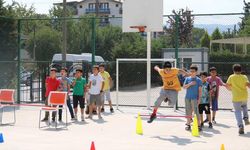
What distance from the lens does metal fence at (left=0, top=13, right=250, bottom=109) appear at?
19.0m

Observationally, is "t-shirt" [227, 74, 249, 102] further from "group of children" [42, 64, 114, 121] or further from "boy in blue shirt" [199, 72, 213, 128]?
"group of children" [42, 64, 114, 121]

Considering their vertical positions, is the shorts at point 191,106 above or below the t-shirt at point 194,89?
below

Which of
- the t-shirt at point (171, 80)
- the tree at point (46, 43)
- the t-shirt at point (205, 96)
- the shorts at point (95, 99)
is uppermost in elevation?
the tree at point (46, 43)

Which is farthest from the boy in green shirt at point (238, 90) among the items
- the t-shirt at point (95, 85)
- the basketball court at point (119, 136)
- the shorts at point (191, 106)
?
the t-shirt at point (95, 85)

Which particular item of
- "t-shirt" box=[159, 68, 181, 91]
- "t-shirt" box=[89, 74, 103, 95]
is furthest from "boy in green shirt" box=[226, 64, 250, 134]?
"t-shirt" box=[89, 74, 103, 95]

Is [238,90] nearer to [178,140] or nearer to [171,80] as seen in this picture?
[171,80]

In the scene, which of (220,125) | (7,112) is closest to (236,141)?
(220,125)

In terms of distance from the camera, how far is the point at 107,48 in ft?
128

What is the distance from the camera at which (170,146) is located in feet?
31.7

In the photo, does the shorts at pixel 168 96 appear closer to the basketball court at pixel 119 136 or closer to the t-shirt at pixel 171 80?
the t-shirt at pixel 171 80

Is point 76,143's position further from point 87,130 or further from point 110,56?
point 110,56

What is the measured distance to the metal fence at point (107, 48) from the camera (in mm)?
19031

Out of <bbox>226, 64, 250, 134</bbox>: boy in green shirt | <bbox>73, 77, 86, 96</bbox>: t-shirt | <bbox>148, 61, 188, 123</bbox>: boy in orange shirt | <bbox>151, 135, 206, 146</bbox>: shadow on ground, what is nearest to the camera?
<bbox>151, 135, 206, 146</bbox>: shadow on ground

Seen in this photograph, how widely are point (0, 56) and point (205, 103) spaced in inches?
427
